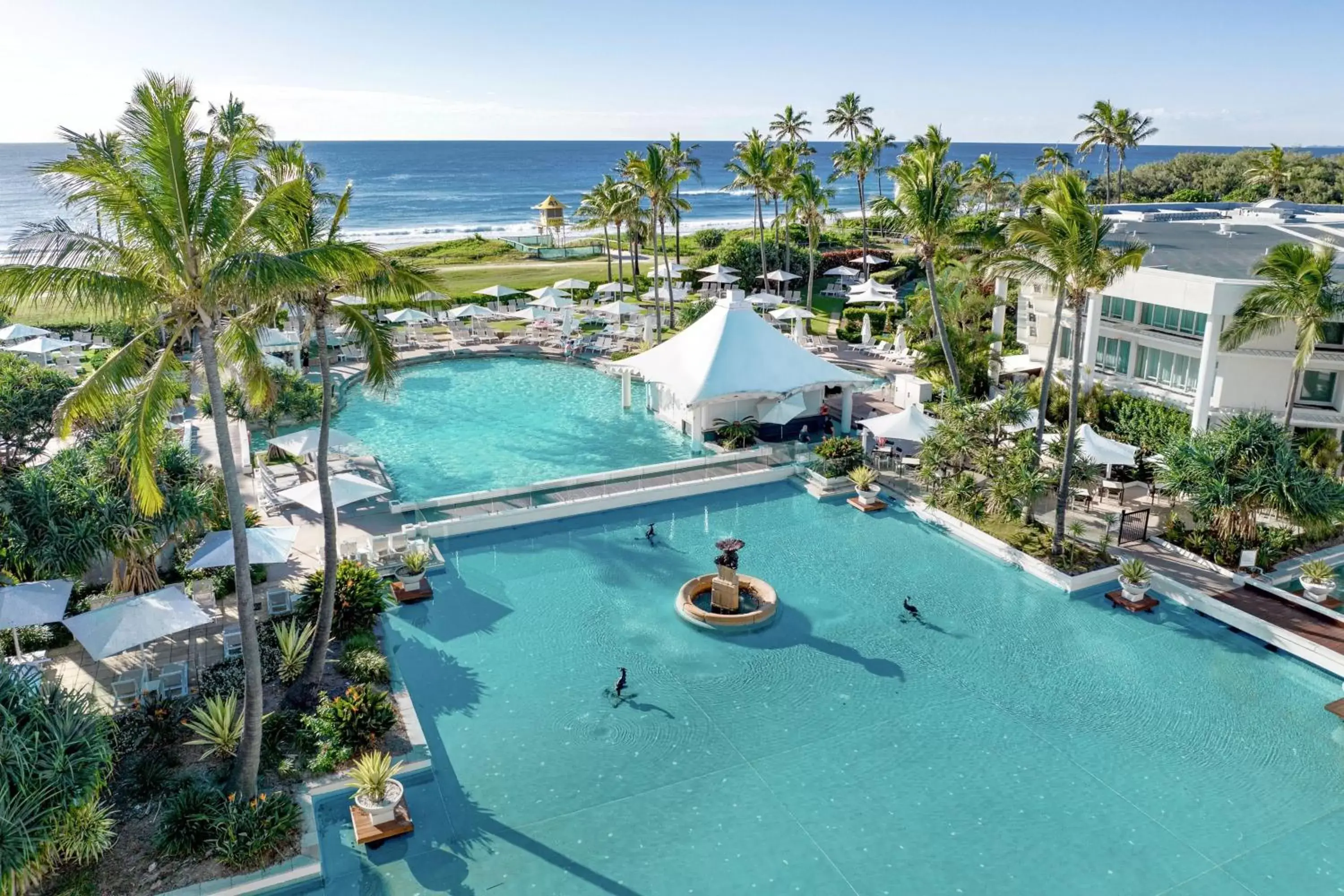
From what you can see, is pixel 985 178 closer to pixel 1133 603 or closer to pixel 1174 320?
pixel 1174 320

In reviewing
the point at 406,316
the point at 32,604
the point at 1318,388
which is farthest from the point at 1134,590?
the point at 406,316

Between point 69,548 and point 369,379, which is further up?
point 369,379

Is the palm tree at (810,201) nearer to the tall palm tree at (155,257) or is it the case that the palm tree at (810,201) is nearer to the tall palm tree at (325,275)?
the tall palm tree at (325,275)

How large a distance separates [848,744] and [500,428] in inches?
788

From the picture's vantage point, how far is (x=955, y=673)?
1753cm

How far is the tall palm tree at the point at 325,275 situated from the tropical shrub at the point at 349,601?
3.40 ft

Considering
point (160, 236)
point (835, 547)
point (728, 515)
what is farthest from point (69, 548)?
point (835, 547)

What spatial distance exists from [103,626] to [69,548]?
2806 mm

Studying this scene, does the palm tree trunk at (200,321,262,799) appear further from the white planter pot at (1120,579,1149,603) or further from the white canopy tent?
the white planter pot at (1120,579,1149,603)

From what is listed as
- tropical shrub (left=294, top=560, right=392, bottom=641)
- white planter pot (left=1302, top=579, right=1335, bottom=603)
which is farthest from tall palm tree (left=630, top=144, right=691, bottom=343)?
white planter pot (left=1302, top=579, right=1335, bottom=603)

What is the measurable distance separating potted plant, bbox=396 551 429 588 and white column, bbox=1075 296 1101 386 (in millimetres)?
21333

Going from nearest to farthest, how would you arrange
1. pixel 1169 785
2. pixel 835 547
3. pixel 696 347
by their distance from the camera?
pixel 1169 785 < pixel 835 547 < pixel 696 347

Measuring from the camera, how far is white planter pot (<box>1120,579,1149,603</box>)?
20.0m

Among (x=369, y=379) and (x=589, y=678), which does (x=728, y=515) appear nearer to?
(x=589, y=678)
